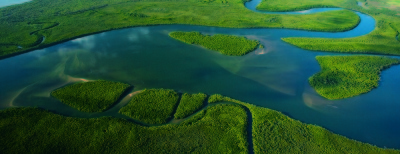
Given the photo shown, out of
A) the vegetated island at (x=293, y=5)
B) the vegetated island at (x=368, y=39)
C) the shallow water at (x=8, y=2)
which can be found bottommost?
the vegetated island at (x=368, y=39)

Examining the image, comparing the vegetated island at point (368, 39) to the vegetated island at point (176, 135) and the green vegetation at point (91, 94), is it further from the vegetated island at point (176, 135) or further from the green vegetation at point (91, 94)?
the green vegetation at point (91, 94)

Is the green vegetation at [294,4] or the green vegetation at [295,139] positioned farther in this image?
the green vegetation at [294,4]

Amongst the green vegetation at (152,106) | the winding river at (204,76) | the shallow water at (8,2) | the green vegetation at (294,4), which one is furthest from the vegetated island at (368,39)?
the shallow water at (8,2)

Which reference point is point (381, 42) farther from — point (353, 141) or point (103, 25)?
point (103, 25)

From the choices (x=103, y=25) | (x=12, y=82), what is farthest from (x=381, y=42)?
(x=12, y=82)

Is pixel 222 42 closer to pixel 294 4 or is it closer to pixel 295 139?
pixel 295 139

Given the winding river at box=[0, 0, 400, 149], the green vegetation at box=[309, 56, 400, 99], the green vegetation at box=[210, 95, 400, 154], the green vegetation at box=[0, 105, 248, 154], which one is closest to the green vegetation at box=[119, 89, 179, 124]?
the green vegetation at box=[0, 105, 248, 154]

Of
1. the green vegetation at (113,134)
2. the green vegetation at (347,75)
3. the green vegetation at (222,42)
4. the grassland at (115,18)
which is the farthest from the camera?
the grassland at (115,18)

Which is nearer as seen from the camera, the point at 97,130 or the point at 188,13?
the point at 97,130
